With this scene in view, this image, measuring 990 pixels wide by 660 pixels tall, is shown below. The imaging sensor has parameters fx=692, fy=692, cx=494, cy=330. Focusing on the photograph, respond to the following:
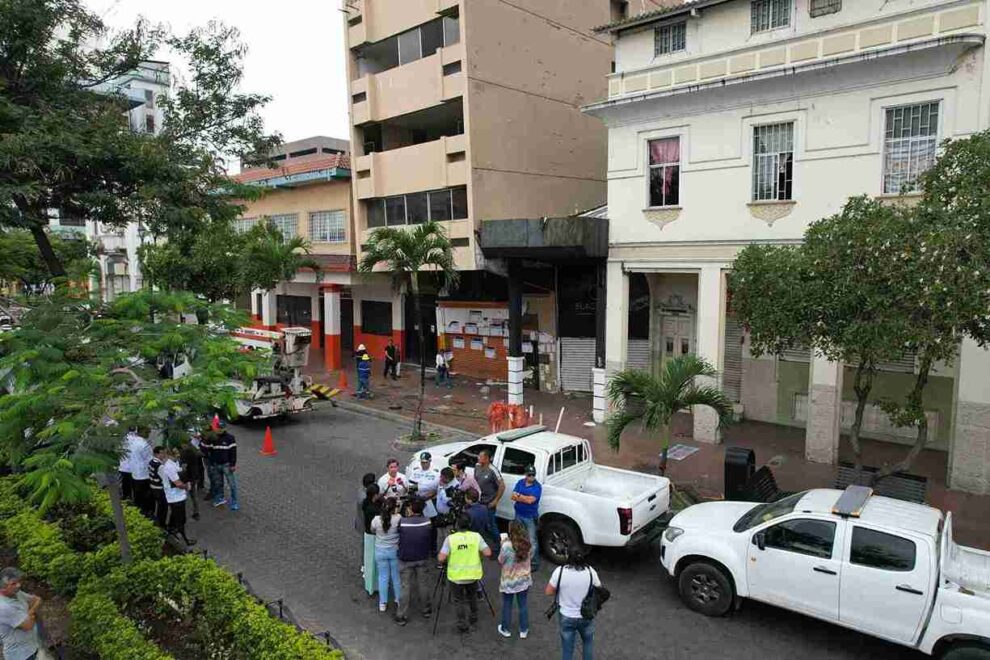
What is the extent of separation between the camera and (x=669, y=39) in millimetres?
16234

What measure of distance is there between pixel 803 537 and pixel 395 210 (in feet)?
58.7

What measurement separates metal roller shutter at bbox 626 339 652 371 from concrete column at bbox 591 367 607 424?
7.72 ft

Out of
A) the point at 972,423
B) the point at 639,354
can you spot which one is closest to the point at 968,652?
the point at 972,423

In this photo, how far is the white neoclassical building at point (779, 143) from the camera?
12.6 meters

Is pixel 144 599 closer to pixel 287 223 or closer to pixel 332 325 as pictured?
pixel 332 325

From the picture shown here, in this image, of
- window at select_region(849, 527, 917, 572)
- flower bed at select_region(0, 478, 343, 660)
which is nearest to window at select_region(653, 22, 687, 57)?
window at select_region(849, 527, 917, 572)

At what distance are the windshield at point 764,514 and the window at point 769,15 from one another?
417 inches

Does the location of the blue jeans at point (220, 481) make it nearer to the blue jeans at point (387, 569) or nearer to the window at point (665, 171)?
the blue jeans at point (387, 569)

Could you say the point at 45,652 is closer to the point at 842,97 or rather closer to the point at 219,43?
the point at 219,43

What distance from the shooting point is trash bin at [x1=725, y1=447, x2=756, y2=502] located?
1146 centimetres

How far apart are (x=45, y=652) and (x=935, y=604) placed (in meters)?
9.32

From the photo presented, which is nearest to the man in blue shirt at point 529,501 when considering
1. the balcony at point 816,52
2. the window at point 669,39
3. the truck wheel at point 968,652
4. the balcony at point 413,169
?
the truck wheel at point 968,652

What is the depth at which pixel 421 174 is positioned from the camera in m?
21.6

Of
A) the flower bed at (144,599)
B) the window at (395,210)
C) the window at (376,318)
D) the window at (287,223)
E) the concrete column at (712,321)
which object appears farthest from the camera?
the window at (376,318)
